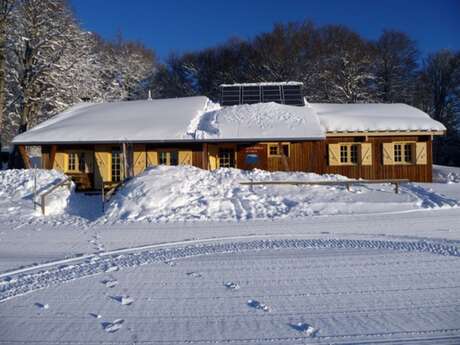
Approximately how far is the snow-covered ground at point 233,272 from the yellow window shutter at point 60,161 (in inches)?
266

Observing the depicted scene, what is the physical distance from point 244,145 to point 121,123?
6.29 meters

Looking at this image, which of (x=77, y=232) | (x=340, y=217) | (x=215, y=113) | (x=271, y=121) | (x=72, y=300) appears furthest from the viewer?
(x=215, y=113)

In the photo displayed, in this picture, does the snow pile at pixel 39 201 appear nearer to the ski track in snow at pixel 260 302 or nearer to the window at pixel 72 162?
the window at pixel 72 162

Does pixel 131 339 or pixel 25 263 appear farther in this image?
pixel 25 263

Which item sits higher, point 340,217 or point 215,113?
point 215,113

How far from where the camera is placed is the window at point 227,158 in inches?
812

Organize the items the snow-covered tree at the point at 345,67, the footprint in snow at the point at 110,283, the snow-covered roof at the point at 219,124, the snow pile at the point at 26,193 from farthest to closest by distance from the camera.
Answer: the snow-covered tree at the point at 345,67 → the snow-covered roof at the point at 219,124 → the snow pile at the point at 26,193 → the footprint in snow at the point at 110,283

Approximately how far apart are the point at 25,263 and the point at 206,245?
11.4ft

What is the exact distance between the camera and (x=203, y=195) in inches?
555

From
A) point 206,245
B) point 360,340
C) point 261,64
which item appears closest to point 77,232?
point 206,245

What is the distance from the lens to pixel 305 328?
4750mm

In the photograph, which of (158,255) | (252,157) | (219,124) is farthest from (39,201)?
(252,157)

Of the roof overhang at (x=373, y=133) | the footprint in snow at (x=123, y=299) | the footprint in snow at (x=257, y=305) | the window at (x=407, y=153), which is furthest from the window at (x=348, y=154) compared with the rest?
the footprint in snow at (x=123, y=299)

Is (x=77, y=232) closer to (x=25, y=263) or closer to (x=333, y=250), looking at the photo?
(x=25, y=263)
